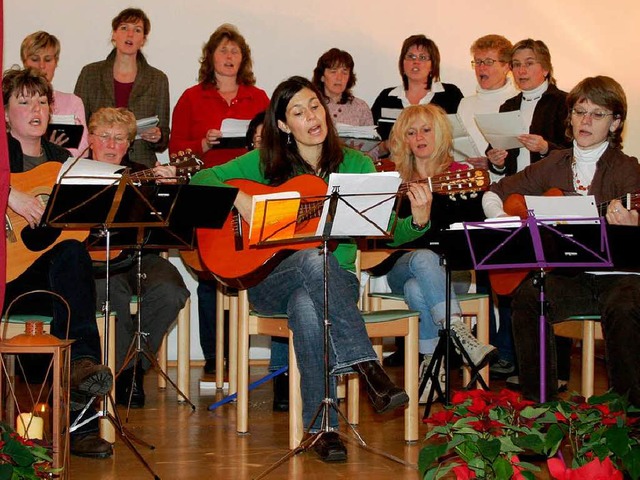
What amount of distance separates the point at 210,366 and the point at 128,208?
217 cm

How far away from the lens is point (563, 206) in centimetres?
326

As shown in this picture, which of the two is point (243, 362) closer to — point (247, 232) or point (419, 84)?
point (247, 232)

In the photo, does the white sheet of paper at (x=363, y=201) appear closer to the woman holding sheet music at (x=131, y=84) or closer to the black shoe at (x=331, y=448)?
the black shoe at (x=331, y=448)

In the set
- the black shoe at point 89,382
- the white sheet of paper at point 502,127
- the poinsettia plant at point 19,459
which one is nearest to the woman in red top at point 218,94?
the white sheet of paper at point 502,127

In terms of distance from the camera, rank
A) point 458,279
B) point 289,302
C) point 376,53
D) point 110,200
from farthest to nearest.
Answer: point 376,53 < point 458,279 < point 289,302 < point 110,200

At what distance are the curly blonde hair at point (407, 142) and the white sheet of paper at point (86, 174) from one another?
1.69 meters

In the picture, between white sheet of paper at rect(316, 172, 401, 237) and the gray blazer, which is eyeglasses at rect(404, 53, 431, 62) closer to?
the gray blazer

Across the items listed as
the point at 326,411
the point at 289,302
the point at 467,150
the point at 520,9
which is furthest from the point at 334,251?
the point at 520,9

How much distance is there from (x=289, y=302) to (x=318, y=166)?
0.57m

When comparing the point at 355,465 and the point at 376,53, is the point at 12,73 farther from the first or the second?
the point at 376,53

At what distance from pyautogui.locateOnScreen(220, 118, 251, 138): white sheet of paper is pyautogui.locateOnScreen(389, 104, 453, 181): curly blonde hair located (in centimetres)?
78

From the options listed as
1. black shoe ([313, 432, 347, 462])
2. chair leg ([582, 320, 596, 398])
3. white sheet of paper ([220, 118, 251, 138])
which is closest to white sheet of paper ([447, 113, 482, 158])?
white sheet of paper ([220, 118, 251, 138])

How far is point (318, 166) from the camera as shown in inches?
145

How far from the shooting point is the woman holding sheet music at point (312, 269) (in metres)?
3.25
